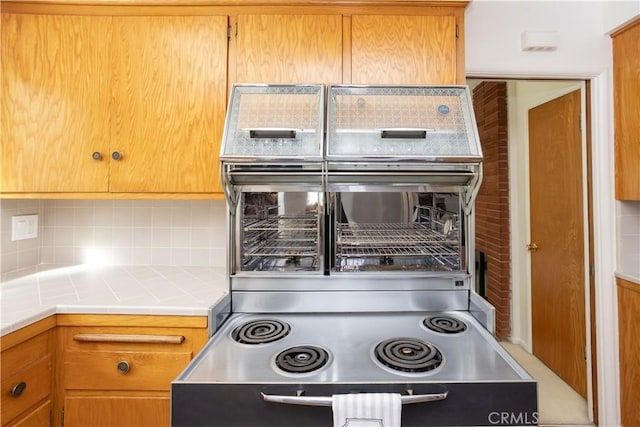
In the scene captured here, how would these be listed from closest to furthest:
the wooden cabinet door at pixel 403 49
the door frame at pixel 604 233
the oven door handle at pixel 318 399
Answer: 1. the oven door handle at pixel 318 399
2. the wooden cabinet door at pixel 403 49
3. the door frame at pixel 604 233

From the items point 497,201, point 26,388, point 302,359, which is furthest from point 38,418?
point 497,201

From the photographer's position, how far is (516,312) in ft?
9.87

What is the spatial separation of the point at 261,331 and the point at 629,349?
2.05 metres

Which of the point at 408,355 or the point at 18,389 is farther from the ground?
the point at 408,355

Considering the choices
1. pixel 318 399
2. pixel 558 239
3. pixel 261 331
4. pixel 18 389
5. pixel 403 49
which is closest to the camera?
pixel 318 399

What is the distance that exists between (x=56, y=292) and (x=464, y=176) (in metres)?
1.84

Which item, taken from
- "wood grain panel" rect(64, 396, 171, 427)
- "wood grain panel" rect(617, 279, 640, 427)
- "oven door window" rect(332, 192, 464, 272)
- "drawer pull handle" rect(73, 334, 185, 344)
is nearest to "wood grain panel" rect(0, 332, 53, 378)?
"drawer pull handle" rect(73, 334, 185, 344)

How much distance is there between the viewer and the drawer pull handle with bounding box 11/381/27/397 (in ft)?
3.74

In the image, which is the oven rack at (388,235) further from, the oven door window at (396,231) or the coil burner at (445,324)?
the coil burner at (445,324)

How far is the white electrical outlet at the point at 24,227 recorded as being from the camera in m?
1.81

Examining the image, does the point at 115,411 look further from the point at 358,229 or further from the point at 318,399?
the point at 358,229

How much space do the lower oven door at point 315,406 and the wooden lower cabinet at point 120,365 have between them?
1.30ft

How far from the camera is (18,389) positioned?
115cm

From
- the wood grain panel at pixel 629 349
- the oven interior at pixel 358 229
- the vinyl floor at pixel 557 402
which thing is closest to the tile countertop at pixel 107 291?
the oven interior at pixel 358 229
